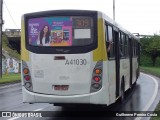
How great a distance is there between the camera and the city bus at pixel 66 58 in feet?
37.7

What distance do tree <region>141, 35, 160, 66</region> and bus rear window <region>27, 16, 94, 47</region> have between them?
Result: 65842 millimetres

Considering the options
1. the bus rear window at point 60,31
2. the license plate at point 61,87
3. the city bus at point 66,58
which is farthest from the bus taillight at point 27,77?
the bus rear window at point 60,31

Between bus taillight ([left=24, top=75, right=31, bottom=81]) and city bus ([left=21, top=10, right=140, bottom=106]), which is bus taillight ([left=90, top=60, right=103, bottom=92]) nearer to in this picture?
city bus ([left=21, top=10, right=140, bottom=106])

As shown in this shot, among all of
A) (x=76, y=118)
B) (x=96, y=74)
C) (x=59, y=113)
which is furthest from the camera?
(x=59, y=113)

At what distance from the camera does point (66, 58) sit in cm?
1161

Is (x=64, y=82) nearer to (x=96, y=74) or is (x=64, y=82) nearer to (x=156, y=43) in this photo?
(x=96, y=74)

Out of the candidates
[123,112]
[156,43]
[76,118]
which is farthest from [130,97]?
[156,43]

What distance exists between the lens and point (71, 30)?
11695 millimetres

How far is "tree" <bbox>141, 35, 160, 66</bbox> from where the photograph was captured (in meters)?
76.8

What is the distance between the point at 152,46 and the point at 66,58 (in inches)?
2626

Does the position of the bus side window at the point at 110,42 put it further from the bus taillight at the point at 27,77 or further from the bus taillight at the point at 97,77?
the bus taillight at the point at 27,77

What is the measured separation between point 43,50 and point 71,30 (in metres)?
0.93

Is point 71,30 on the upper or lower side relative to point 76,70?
upper

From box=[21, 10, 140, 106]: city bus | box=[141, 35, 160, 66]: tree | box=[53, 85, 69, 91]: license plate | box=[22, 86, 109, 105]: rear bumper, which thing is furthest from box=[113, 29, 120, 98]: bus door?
box=[141, 35, 160, 66]: tree
